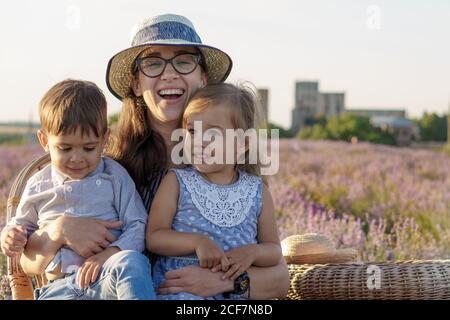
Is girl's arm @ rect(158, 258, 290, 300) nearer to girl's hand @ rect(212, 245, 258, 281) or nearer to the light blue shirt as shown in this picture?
girl's hand @ rect(212, 245, 258, 281)

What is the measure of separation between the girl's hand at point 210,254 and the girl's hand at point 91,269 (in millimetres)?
321

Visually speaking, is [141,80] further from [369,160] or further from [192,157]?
[369,160]

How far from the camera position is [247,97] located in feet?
10.5

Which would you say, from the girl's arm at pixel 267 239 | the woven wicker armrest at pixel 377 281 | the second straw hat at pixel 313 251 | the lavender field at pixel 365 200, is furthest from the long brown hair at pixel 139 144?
the lavender field at pixel 365 200

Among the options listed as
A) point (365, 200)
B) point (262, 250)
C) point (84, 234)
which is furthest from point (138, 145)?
point (365, 200)

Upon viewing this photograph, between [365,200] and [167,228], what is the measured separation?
499cm

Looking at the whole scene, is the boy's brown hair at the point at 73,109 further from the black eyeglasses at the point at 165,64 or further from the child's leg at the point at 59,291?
the child's leg at the point at 59,291

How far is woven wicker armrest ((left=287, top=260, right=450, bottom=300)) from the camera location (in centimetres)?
342

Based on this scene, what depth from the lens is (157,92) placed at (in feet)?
11.1

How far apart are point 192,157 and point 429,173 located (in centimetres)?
769

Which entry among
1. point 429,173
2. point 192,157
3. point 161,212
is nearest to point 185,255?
point 161,212

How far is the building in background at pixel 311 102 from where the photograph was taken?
197ft

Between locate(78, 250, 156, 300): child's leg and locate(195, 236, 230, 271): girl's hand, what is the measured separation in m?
0.23

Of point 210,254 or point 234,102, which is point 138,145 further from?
point 210,254
